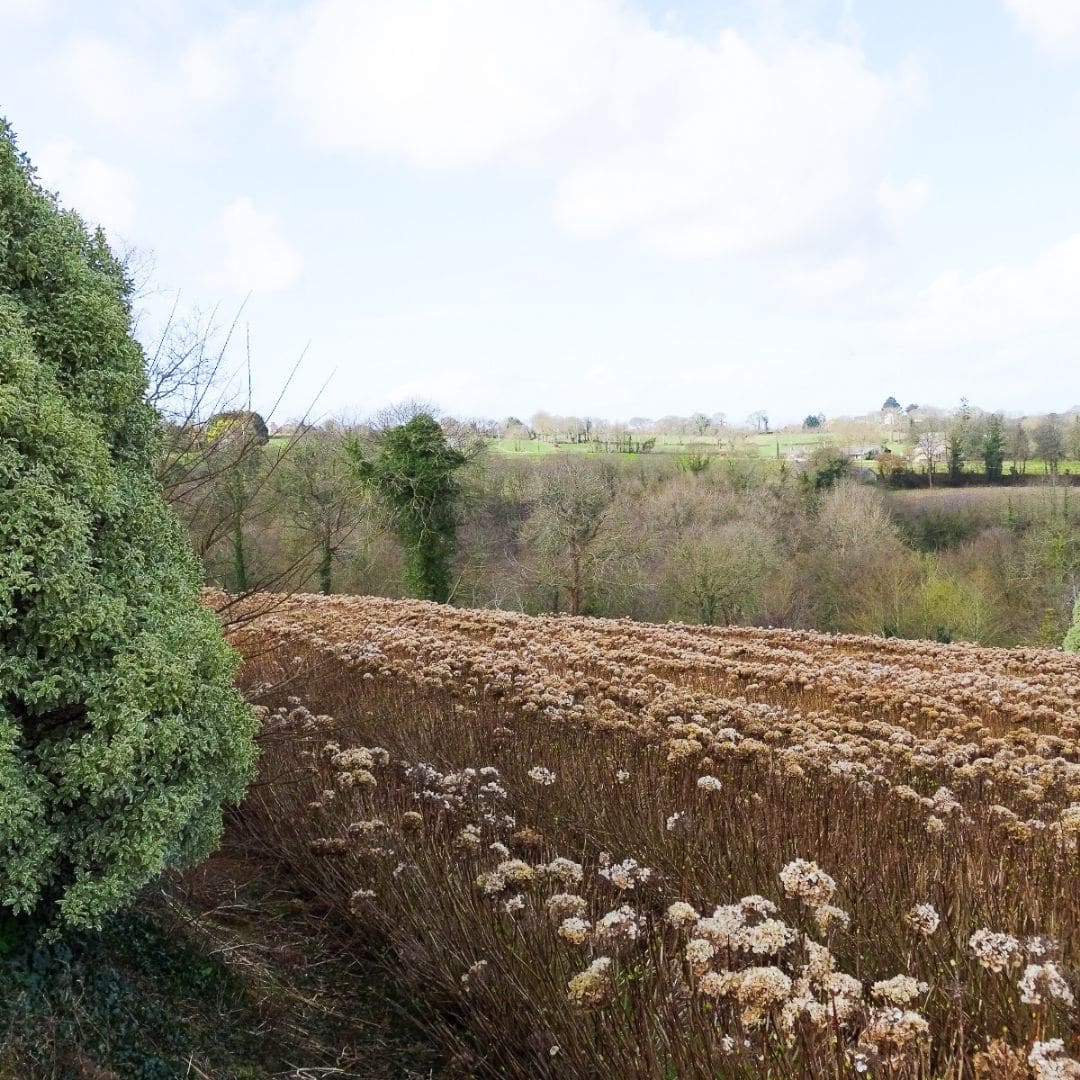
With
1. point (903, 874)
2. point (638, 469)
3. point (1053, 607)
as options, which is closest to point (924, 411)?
point (638, 469)

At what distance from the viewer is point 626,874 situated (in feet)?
10.7

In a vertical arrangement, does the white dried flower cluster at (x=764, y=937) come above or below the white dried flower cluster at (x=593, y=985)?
above

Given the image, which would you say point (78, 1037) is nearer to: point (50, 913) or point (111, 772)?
point (50, 913)

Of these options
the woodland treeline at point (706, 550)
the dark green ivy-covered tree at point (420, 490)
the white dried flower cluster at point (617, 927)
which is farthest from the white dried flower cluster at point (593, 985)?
the dark green ivy-covered tree at point (420, 490)

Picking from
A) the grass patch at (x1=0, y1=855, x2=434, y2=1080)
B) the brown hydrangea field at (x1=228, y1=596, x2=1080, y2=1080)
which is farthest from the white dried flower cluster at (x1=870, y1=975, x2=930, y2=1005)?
the grass patch at (x1=0, y1=855, x2=434, y2=1080)

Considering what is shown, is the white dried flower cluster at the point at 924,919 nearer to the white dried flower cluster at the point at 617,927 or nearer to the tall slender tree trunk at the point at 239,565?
the white dried flower cluster at the point at 617,927

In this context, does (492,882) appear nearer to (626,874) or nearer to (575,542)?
(626,874)

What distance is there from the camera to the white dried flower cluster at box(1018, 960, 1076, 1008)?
2.11m

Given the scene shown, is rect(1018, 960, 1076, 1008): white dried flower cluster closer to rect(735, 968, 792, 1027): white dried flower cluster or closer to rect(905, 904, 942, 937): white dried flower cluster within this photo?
rect(905, 904, 942, 937): white dried flower cluster

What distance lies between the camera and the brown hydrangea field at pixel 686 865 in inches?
93.1

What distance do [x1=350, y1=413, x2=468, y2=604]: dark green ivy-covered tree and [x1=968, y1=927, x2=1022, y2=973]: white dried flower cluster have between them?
25.6 m

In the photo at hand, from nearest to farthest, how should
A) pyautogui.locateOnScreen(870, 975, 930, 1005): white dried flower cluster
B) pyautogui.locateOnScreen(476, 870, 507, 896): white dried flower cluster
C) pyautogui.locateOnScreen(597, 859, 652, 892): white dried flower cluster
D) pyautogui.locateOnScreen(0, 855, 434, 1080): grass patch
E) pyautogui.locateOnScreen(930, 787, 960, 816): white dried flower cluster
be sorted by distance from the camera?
pyautogui.locateOnScreen(870, 975, 930, 1005): white dried flower cluster < pyautogui.locateOnScreen(0, 855, 434, 1080): grass patch < pyautogui.locateOnScreen(597, 859, 652, 892): white dried flower cluster < pyautogui.locateOnScreen(476, 870, 507, 896): white dried flower cluster < pyautogui.locateOnScreen(930, 787, 960, 816): white dried flower cluster

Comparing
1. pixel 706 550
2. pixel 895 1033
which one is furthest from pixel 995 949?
pixel 706 550

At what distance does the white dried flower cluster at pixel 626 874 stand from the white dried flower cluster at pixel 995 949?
117 centimetres
